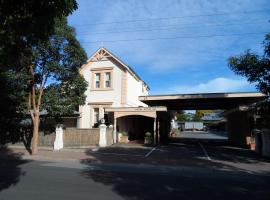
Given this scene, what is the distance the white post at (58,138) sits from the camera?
24750 millimetres

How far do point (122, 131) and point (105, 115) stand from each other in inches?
83.4

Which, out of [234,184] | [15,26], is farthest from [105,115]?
[15,26]

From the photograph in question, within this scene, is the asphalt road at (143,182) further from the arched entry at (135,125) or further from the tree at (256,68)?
the arched entry at (135,125)

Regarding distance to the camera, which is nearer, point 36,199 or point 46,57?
point 36,199

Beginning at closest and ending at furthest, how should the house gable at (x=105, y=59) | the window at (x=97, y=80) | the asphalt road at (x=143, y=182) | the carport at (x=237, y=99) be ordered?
the asphalt road at (x=143, y=182), the carport at (x=237, y=99), the house gable at (x=105, y=59), the window at (x=97, y=80)

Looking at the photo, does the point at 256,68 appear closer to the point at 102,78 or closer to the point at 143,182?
the point at 143,182

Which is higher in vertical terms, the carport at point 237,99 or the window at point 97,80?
the window at point 97,80

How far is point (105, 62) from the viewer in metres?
31.8

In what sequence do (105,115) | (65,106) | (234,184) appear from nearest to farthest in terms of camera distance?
(234,184) < (65,106) < (105,115)

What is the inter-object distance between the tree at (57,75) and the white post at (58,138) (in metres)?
2.26

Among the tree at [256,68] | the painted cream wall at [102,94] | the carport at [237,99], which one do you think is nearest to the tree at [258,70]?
the tree at [256,68]

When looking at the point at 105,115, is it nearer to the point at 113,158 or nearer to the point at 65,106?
the point at 65,106

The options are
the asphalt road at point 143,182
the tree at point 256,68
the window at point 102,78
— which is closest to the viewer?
the asphalt road at point 143,182

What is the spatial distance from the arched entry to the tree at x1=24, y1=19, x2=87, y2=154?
8.83 meters
